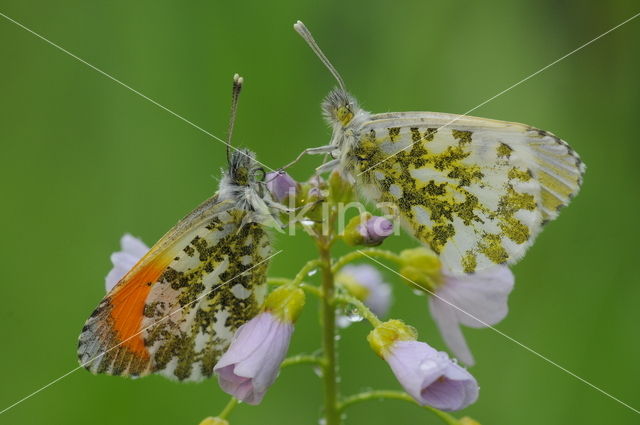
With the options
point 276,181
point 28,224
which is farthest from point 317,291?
point 28,224

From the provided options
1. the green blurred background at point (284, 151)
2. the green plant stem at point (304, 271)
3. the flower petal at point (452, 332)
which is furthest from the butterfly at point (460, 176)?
the green blurred background at point (284, 151)

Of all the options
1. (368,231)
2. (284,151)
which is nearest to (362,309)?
(368,231)

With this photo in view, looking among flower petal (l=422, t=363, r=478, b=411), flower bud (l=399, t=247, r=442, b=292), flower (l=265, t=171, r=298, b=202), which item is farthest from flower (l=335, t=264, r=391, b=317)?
flower petal (l=422, t=363, r=478, b=411)

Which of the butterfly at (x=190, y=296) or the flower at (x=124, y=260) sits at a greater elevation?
the flower at (x=124, y=260)

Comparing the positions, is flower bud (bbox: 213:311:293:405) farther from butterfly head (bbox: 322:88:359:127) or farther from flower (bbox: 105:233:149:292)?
butterfly head (bbox: 322:88:359:127)

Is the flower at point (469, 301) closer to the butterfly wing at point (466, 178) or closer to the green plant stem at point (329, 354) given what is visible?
the butterfly wing at point (466, 178)

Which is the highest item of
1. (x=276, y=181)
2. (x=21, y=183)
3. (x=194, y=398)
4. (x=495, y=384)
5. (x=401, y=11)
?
(x=401, y=11)

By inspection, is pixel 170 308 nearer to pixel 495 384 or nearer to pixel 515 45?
pixel 495 384

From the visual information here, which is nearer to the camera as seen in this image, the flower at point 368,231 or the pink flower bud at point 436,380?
the pink flower bud at point 436,380
